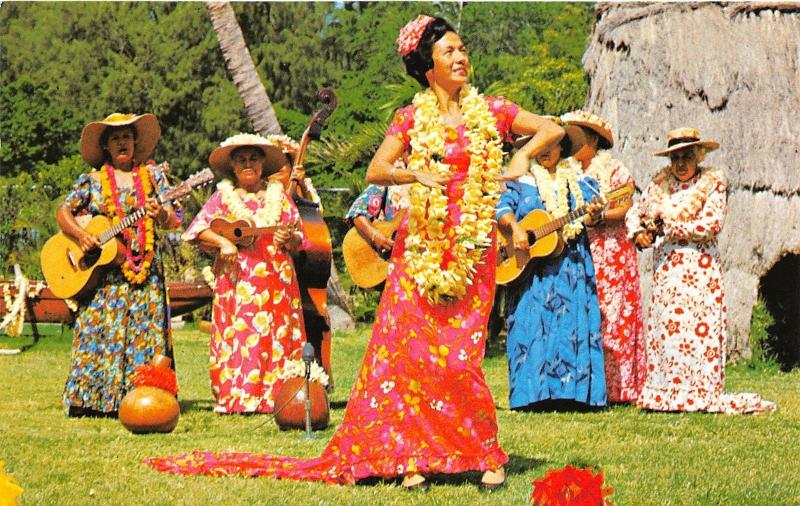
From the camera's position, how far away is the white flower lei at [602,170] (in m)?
9.73

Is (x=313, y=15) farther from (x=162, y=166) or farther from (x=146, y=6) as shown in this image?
(x=162, y=166)

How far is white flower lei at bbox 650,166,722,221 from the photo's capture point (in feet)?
29.0

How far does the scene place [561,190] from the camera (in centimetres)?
916

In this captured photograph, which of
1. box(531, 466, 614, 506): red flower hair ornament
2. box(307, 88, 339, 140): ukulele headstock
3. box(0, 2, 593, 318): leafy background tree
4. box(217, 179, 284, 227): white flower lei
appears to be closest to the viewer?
box(531, 466, 614, 506): red flower hair ornament

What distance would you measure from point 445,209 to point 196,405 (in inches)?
175

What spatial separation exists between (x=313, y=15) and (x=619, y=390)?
3484cm

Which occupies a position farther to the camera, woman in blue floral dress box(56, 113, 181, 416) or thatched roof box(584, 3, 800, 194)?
thatched roof box(584, 3, 800, 194)

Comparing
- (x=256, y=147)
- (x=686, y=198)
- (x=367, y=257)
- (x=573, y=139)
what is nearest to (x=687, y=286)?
(x=686, y=198)

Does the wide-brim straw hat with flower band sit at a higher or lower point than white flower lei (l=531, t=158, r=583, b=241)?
higher

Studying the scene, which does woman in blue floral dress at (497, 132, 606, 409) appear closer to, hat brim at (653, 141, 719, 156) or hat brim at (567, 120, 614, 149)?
hat brim at (567, 120, 614, 149)

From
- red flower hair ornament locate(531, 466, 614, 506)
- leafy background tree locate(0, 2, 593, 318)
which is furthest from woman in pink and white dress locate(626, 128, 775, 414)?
leafy background tree locate(0, 2, 593, 318)

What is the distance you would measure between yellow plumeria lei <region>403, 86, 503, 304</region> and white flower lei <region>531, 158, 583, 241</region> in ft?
10.3

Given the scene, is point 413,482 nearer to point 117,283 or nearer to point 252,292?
point 252,292

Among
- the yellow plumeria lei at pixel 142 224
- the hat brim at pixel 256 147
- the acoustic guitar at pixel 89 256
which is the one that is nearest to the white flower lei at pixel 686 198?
the hat brim at pixel 256 147
